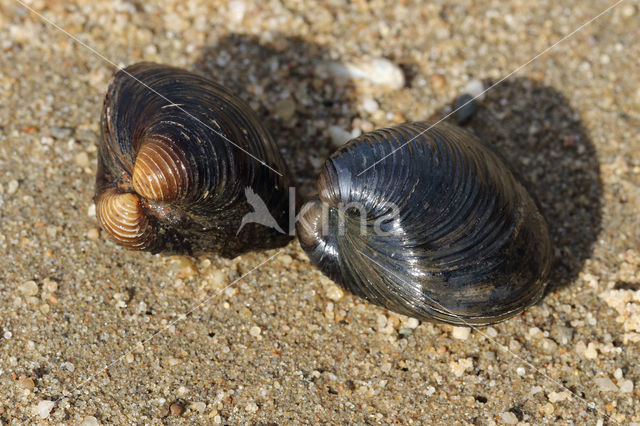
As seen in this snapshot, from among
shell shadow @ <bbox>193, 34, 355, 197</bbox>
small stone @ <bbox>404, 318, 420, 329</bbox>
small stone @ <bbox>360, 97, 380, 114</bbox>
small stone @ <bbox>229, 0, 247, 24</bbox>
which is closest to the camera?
small stone @ <bbox>404, 318, 420, 329</bbox>

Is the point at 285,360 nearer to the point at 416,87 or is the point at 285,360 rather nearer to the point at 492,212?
the point at 492,212

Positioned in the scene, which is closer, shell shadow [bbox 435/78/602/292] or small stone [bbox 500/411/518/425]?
small stone [bbox 500/411/518/425]

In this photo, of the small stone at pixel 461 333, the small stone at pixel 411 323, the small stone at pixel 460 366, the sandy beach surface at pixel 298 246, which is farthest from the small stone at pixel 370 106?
the small stone at pixel 460 366

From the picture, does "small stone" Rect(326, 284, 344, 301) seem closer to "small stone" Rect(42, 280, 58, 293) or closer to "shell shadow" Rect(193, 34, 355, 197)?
"shell shadow" Rect(193, 34, 355, 197)

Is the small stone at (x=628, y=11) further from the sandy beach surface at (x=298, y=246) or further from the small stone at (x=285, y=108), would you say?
the small stone at (x=285, y=108)

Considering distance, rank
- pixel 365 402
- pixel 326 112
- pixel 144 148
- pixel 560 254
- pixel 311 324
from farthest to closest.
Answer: pixel 326 112
pixel 560 254
pixel 311 324
pixel 365 402
pixel 144 148

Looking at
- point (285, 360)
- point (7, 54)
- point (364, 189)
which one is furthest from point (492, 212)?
A: point (7, 54)

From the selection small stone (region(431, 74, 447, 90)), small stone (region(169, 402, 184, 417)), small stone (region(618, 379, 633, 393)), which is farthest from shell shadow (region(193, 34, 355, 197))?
small stone (region(618, 379, 633, 393))
